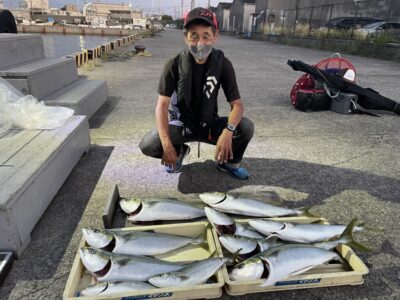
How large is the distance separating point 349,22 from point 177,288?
2665cm

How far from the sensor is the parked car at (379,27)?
19080 millimetres

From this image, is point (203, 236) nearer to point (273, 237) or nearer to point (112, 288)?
point (273, 237)

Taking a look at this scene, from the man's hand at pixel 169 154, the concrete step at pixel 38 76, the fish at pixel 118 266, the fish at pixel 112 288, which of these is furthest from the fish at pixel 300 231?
the concrete step at pixel 38 76

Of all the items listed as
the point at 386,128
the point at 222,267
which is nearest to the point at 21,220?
the point at 222,267

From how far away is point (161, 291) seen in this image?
201 cm

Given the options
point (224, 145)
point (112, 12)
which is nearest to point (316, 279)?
point (224, 145)

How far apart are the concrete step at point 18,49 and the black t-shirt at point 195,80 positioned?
326 centimetres

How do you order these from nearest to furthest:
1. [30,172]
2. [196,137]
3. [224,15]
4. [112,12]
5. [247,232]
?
[247,232] < [30,172] < [196,137] < [224,15] < [112,12]

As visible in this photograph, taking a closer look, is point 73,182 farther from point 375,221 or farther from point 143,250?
point 375,221

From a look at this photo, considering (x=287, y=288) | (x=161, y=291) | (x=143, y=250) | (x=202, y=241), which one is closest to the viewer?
(x=161, y=291)

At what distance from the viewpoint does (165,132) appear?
3.35m

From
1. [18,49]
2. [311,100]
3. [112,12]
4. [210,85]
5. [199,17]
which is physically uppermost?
[112,12]

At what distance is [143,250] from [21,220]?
102 cm

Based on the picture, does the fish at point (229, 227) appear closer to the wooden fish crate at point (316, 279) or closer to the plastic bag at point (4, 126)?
the wooden fish crate at point (316, 279)
